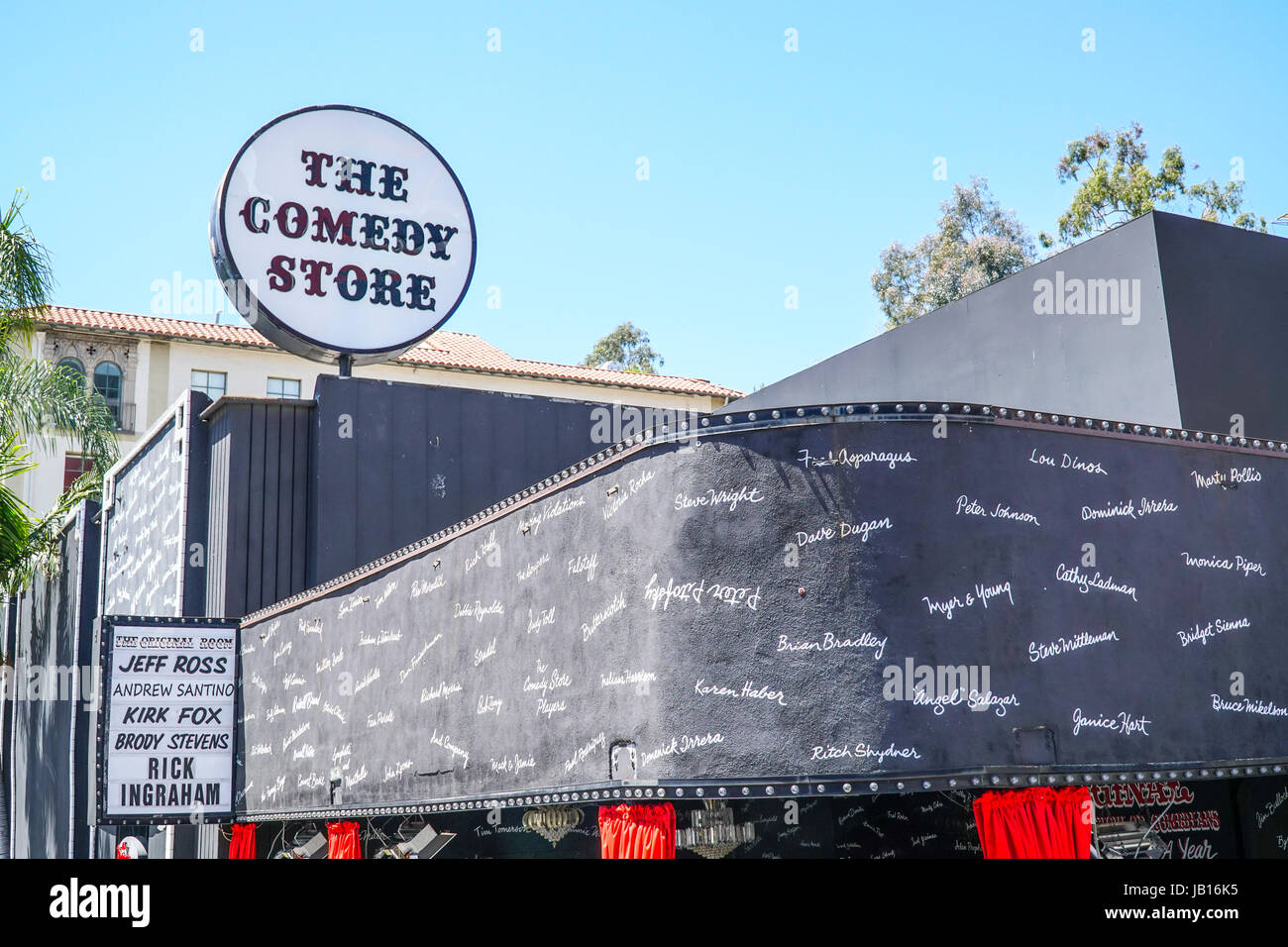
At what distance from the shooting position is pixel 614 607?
6.52 meters

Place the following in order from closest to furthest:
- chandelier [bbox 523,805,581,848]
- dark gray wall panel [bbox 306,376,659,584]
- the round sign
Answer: chandelier [bbox 523,805,581,848] < the round sign < dark gray wall panel [bbox 306,376,659,584]

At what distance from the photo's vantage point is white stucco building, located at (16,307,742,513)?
41.9 metres

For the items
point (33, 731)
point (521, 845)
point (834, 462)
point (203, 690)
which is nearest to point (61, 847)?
point (33, 731)

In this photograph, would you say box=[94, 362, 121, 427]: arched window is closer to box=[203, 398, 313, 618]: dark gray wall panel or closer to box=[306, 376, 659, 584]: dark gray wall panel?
box=[203, 398, 313, 618]: dark gray wall panel

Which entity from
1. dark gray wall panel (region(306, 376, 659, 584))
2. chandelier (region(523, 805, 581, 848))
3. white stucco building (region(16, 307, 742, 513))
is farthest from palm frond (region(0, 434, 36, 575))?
white stucco building (region(16, 307, 742, 513))

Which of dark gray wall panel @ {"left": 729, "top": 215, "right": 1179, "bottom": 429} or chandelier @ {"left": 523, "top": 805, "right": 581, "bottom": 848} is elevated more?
dark gray wall panel @ {"left": 729, "top": 215, "right": 1179, "bottom": 429}

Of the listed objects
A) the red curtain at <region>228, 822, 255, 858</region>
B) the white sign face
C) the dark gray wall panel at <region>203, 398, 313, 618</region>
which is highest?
the dark gray wall panel at <region>203, 398, 313, 618</region>

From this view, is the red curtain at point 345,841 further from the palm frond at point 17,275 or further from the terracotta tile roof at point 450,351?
the terracotta tile roof at point 450,351

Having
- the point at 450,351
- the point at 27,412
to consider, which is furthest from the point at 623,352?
the point at 27,412

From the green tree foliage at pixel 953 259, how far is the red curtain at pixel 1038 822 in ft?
130

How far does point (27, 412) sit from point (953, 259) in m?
33.8

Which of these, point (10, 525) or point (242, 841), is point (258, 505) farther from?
point (10, 525)

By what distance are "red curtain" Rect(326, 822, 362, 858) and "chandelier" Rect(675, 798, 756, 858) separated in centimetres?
305

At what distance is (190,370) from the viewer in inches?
1726
